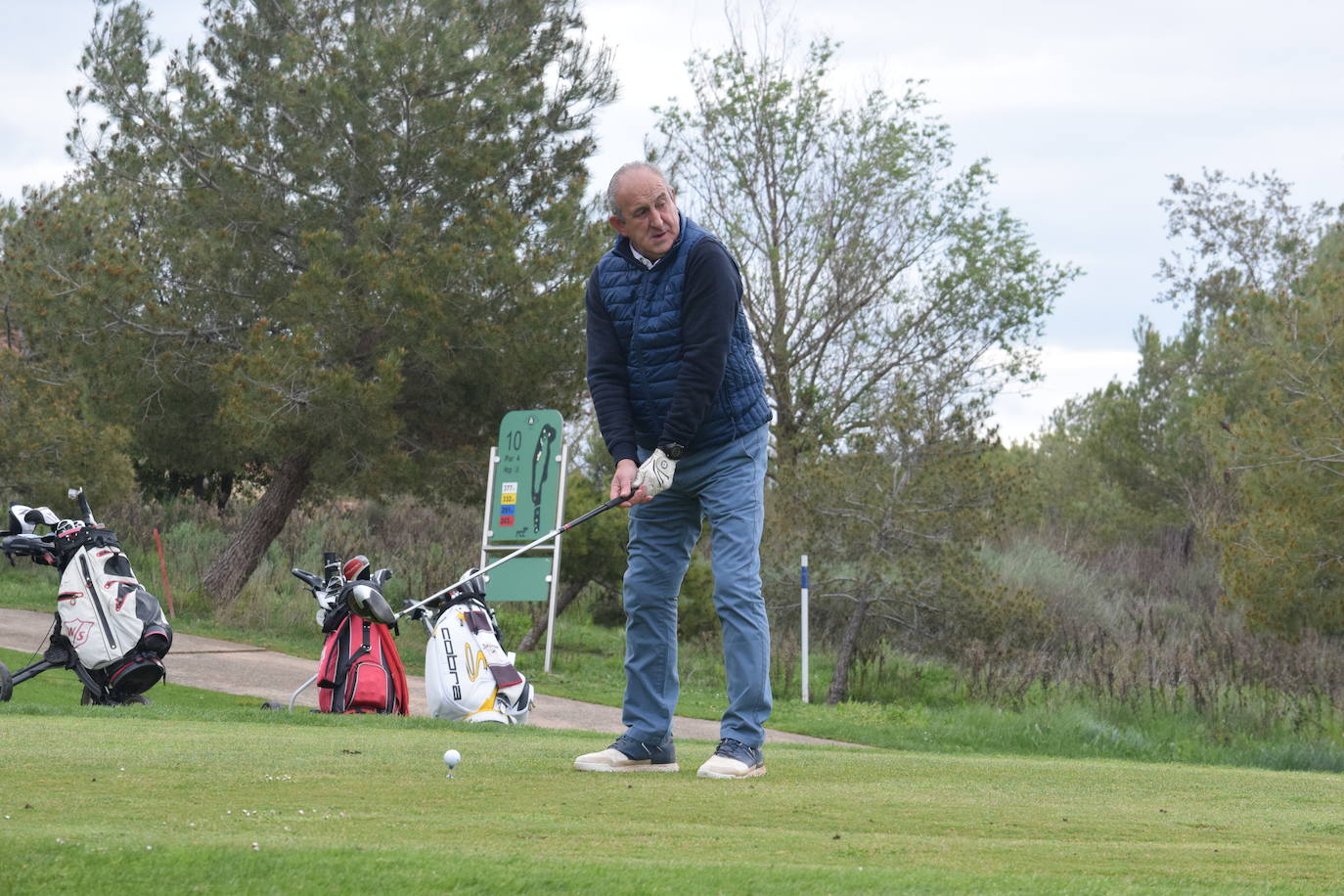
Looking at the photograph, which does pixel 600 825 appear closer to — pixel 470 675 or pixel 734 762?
pixel 734 762

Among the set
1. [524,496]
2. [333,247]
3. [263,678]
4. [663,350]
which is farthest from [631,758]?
[333,247]

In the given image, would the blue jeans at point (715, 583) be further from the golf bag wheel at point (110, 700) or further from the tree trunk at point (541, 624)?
the tree trunk at point (541, 624)

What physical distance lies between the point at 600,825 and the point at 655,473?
Result: 1678 mm

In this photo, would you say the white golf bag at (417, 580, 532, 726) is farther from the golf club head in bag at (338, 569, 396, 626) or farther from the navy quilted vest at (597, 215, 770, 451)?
the navy quilted vest at (597, 215, 770, 451)

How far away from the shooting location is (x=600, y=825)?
11.6ft

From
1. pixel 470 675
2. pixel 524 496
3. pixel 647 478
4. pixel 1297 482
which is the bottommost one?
pixel 470 675

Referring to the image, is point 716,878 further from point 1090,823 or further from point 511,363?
point 511,363

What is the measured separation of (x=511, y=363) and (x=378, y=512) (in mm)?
11041

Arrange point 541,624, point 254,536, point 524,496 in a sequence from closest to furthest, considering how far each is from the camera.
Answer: point 524,496, point 541,624, point 254,536

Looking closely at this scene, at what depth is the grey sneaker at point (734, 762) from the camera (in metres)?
4.84

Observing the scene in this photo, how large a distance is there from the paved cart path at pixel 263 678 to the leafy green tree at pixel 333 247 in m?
2.82

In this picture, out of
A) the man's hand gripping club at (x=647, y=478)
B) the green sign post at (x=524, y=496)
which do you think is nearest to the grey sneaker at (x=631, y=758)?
the man's hand gripping club at (x=647, y=478)

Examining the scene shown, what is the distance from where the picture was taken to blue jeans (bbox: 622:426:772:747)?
16.7 feet

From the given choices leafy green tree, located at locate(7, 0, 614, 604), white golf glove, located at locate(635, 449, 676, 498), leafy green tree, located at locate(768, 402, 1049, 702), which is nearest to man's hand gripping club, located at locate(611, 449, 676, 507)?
white golf glove, located at locate(635, 449, 676, 498)
